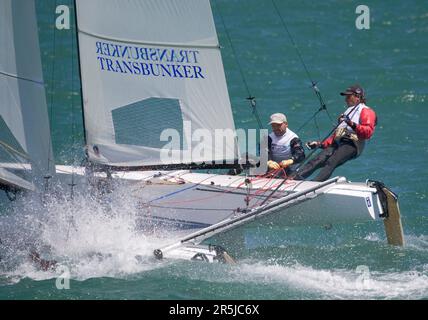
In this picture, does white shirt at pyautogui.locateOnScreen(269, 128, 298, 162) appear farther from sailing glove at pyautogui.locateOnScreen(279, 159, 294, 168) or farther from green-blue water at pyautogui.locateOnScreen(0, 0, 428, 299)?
green-blue water at pyautogui.locateOnScreen(0, 0, 428, 299)

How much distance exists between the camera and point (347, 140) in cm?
998

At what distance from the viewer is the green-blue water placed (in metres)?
8.37

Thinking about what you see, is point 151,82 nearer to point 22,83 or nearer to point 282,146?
point 22,83

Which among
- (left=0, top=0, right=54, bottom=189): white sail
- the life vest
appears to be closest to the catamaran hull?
the life vest

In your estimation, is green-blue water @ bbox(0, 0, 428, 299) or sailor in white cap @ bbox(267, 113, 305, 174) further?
sailor in white cap @ bbox(267, 113, 305, 174)

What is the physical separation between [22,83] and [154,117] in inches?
48.6

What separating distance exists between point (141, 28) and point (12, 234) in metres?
2.22

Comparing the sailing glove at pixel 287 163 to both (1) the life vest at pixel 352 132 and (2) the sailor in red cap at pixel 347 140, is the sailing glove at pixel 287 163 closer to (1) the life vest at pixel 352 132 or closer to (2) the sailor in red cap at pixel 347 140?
(2) the sailor in red cap at pixel 347 140

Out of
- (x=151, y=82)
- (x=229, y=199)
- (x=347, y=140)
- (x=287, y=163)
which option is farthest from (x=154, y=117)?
(x=347, y=140)

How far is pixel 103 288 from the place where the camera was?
27.4 feet

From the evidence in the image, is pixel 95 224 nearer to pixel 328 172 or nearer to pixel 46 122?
pixel 46 122

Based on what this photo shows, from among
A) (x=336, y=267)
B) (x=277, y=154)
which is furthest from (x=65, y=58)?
(x=336, y=267)

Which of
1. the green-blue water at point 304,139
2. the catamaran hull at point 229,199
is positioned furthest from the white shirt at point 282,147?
the green-blue water at point 304,139

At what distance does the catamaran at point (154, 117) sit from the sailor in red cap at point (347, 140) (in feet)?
1.33
